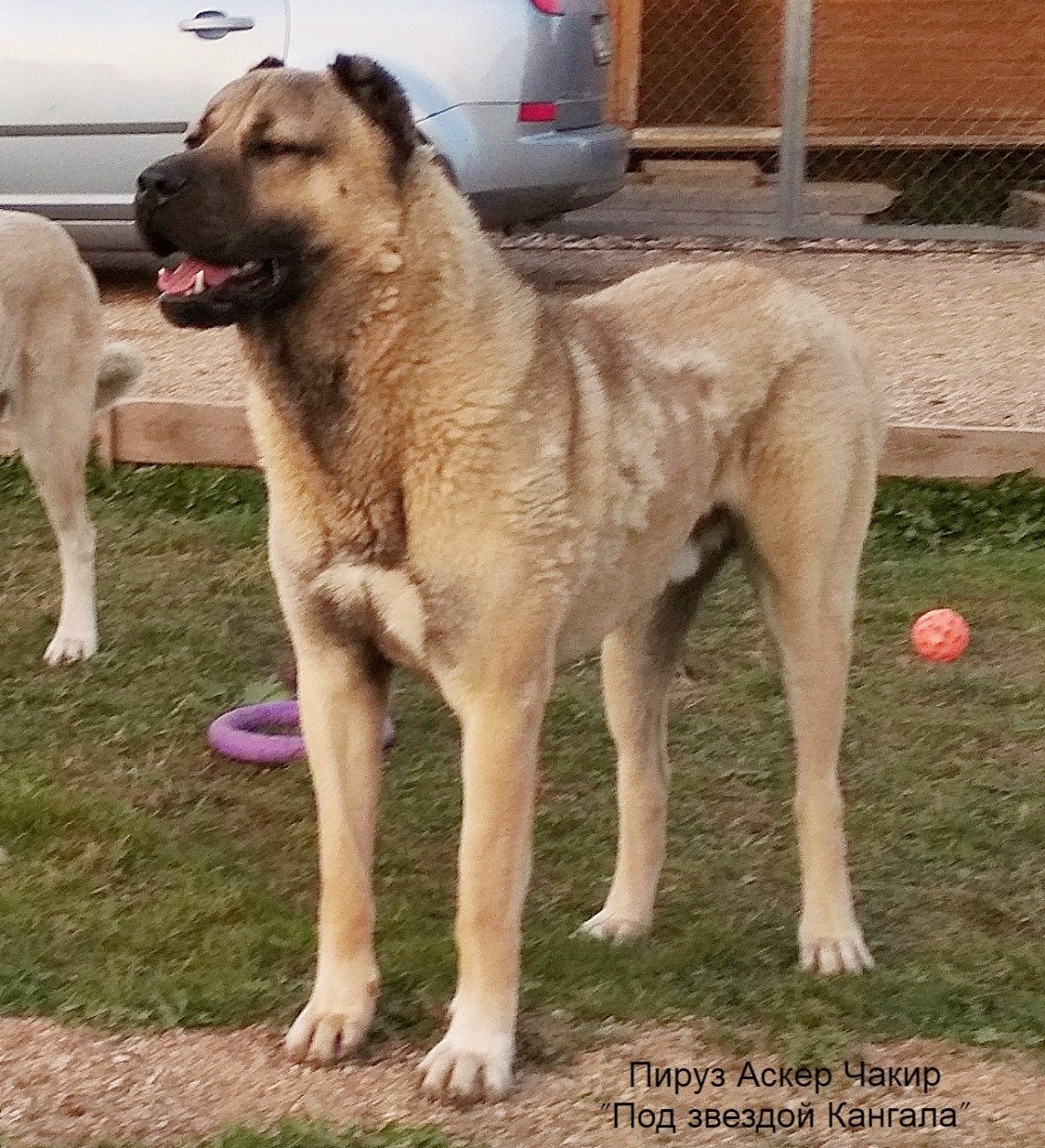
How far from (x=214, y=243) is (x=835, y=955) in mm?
1910

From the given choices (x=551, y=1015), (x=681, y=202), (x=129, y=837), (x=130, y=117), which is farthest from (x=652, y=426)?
(x=681, y=202)

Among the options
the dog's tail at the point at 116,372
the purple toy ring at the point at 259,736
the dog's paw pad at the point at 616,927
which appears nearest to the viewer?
the dog's paw pad at the point at 616,927

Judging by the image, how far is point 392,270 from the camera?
2.83 metres

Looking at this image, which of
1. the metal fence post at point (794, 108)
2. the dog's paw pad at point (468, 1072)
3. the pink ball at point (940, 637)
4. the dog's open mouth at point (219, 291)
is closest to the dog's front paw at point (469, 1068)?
the dog's paw pad at point (468, 1072)

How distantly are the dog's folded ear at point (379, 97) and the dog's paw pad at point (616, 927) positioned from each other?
1.66 metres

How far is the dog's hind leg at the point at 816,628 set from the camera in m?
3.47

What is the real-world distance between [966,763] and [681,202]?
26.1ft

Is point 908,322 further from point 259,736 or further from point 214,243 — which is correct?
point 214,243

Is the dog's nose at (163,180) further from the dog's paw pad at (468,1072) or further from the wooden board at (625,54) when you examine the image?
the wooden board at (625,54)

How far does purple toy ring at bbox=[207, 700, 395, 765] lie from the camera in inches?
179

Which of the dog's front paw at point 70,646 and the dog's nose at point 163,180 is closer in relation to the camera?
the dog's nose at point 163,180

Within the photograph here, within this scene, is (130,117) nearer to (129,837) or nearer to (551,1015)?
(129,837)

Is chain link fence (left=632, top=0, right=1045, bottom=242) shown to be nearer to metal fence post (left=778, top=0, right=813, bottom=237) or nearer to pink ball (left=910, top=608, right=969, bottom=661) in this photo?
metal fence post (left=778, top=0, right=813, bottom=237)

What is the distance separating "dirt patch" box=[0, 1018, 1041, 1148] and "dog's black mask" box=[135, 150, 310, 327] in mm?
1290
